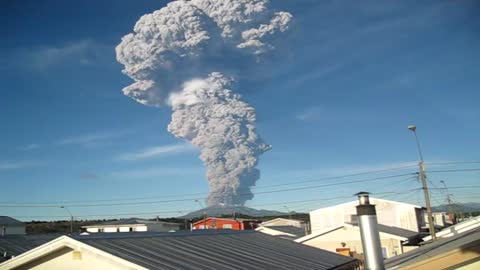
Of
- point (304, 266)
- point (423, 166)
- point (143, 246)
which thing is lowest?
point (304, 266)

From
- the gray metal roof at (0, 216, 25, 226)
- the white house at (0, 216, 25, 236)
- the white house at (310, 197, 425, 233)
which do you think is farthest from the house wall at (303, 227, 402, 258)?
the gray metal roof at (0, 216, 25, 226)

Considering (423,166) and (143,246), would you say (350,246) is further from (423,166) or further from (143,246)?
(143,246)

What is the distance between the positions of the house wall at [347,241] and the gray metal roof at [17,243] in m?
24.4

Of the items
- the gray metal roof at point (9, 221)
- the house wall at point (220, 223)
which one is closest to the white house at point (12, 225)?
the gray metal roof at point (9, 221)

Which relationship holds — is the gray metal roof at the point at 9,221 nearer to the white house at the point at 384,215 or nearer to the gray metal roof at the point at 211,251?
the white house at the point at 384,215

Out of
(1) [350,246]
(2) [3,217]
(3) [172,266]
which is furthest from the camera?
(2) [3,217]

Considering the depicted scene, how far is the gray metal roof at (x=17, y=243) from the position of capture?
28969 mm

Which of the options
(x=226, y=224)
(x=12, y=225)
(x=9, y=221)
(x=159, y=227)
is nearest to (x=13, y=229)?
(x=12, y=225)

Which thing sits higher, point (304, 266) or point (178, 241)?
point (178, 241)

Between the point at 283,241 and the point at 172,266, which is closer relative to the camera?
the point at 172,266

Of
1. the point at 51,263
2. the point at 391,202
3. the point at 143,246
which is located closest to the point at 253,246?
the point at 143,246

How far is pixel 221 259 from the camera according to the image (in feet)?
44.5

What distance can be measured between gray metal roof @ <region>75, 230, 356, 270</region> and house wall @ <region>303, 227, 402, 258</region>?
18.9 metres

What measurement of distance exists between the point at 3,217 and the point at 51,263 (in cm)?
5731
